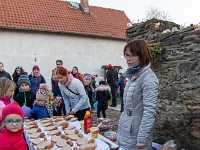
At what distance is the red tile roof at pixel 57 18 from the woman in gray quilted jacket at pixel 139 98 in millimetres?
10958

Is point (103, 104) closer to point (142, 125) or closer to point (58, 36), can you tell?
point (142, 125)

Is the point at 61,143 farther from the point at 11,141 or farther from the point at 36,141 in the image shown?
the point at 11,141

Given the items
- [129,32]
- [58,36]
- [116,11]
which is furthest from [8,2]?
[129,32]

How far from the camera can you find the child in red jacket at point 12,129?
2154 millimetres

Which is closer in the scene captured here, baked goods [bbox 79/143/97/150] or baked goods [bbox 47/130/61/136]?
baked goods [bbox 79/143/97/150]

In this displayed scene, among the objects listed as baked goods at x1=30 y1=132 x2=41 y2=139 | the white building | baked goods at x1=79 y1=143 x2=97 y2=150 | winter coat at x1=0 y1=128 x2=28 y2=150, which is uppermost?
the white building

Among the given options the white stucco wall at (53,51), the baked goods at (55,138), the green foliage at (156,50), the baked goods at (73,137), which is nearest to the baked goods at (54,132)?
the baked goods at (55,138)

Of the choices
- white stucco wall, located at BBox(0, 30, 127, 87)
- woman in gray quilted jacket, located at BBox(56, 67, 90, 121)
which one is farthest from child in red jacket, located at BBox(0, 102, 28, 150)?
white stucco wall, located at BBox(0, 30, 127, 87)

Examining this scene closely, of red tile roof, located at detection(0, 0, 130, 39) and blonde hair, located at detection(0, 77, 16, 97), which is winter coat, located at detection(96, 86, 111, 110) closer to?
blonde hair, located at detection(0, 77, 16, 97)

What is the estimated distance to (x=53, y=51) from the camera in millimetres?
12852

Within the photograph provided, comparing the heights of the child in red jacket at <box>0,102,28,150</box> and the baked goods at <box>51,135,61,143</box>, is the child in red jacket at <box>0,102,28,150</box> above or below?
above

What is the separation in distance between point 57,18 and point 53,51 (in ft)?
7.93

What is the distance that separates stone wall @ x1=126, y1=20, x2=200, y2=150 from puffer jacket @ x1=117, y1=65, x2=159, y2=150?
2108 mm

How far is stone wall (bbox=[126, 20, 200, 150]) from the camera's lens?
12.3 ft
